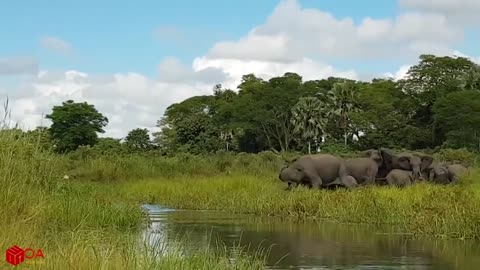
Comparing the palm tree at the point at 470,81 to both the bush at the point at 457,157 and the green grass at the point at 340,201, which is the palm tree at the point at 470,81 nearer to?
the bush at the point at 457,157

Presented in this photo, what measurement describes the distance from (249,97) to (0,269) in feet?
213

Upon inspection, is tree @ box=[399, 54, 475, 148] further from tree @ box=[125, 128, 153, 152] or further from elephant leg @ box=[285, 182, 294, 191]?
elephant leg @ box=[285, 182, 294, 191]

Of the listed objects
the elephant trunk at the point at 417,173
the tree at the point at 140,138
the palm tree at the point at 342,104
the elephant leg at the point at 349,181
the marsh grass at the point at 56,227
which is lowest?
the marsh grass at the point at 56,227

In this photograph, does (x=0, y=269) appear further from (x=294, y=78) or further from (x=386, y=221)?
(x=294, y=78)

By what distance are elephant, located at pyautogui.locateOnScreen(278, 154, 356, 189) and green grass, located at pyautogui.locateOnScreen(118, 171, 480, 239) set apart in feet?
2.22

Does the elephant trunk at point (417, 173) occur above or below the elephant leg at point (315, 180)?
above

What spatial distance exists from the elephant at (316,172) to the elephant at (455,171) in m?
4.13

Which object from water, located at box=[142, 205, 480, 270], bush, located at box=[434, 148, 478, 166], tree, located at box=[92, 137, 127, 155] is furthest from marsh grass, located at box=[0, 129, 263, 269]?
tree, located at box=[92, 137, 127, 155]

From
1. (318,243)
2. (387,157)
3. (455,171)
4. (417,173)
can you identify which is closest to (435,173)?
(417,173)

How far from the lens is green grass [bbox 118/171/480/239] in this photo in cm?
1639

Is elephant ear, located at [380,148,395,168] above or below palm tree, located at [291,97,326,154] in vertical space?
below

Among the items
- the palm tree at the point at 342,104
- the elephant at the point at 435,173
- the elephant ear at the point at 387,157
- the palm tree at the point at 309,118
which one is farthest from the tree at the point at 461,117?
the elephant ear at the point at 387,157

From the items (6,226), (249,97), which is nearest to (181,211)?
(6,226)

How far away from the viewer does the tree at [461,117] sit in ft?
181
